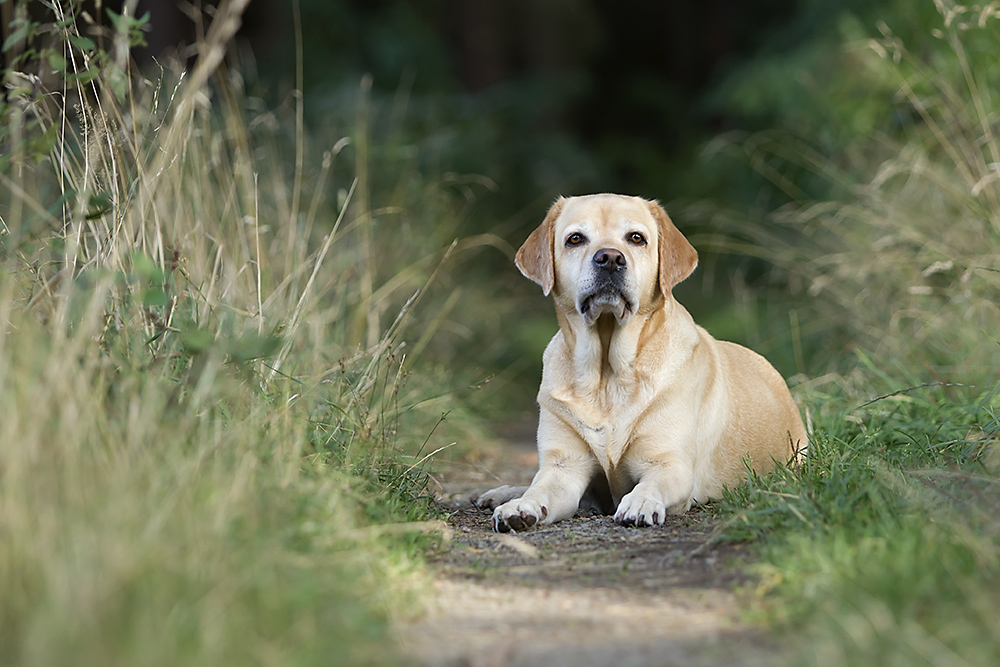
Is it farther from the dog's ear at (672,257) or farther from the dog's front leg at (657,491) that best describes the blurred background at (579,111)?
the dog's front leg at (657,491)

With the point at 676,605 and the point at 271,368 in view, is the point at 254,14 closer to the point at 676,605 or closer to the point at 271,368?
the point at 271,368

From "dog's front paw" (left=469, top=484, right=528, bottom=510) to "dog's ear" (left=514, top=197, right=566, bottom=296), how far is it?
82 centimetres

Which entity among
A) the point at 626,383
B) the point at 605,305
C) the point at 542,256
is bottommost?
the point at 626,383

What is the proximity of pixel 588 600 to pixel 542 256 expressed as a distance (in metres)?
1.90

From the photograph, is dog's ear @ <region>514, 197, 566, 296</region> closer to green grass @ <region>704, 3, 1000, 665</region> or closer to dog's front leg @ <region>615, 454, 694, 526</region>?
dog's front leg @ <region>615, 454, 694, 526</region>

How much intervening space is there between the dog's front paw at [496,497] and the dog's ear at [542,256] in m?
0.82

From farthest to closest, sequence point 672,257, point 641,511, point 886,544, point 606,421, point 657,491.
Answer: point 672,257
point 606,421
point 657,491
point 641,511
point 886,544

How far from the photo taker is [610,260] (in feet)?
12.7

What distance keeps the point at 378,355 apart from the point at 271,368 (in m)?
0.50

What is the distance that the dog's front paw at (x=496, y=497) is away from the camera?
4156 mm

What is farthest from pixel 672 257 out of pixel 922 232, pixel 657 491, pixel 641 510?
pixel 922 232

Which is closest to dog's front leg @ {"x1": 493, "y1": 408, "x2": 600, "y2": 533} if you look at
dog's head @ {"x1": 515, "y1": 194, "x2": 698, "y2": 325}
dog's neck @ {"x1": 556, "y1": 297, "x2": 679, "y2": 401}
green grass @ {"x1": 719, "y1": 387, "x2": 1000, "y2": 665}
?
dog's neck @ {"x1": 556, "y1": 297, "x2": 679, "y2": 401}

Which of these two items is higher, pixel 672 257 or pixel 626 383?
pixel 672 257

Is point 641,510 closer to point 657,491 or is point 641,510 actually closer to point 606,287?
point 657,491
